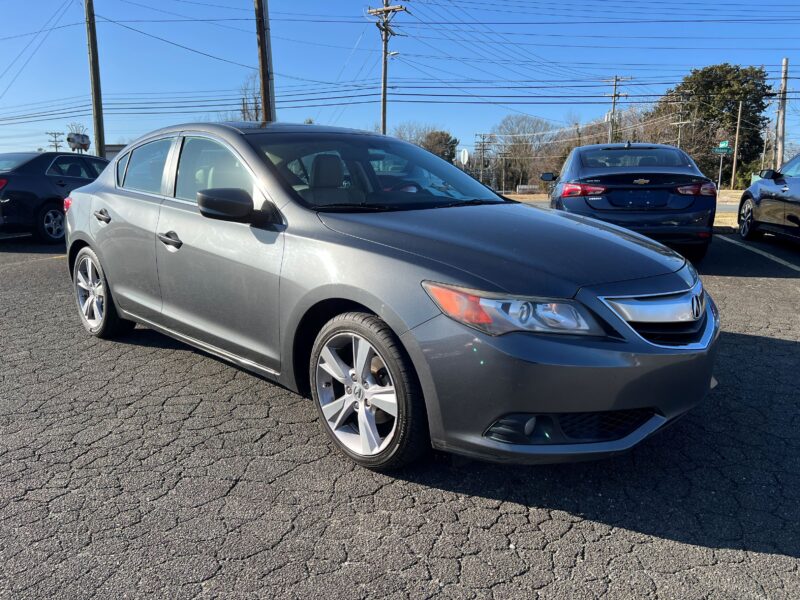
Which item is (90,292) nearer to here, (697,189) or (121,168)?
(121,168)

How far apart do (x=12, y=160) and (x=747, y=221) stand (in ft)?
38.0

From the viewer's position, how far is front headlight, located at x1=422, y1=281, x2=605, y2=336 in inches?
92.9

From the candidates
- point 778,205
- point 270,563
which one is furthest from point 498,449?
point 778,205

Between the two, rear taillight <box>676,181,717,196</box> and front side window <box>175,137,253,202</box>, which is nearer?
front side window <box>175,137,253,202</box>

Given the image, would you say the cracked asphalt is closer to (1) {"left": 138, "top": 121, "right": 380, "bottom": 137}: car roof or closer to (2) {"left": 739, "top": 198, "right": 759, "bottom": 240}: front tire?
(1) {"left": 138, "top": 121, "right": 380, "bottom": 137}: car roof

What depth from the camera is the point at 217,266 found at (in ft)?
11.0

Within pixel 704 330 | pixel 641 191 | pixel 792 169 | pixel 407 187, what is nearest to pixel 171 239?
pixel 407 187

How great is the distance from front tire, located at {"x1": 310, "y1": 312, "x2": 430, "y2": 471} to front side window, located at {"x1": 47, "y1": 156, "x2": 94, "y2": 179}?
931 cm

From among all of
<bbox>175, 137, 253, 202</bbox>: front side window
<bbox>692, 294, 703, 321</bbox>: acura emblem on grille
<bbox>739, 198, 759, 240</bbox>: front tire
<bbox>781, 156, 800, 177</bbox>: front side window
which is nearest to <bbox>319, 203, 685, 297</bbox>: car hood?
<bbox>692, 294, 703, 321</bbox>: acura emblem on grille

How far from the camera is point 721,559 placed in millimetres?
2232

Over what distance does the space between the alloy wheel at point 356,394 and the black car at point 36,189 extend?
8.87m

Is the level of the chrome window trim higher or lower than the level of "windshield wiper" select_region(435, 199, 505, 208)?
lower

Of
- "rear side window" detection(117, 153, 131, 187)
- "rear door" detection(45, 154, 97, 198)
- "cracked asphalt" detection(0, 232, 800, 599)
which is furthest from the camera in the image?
"rear door" detection(45, 154, 97, 198)

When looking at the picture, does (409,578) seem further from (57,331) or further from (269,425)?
(57,331)
